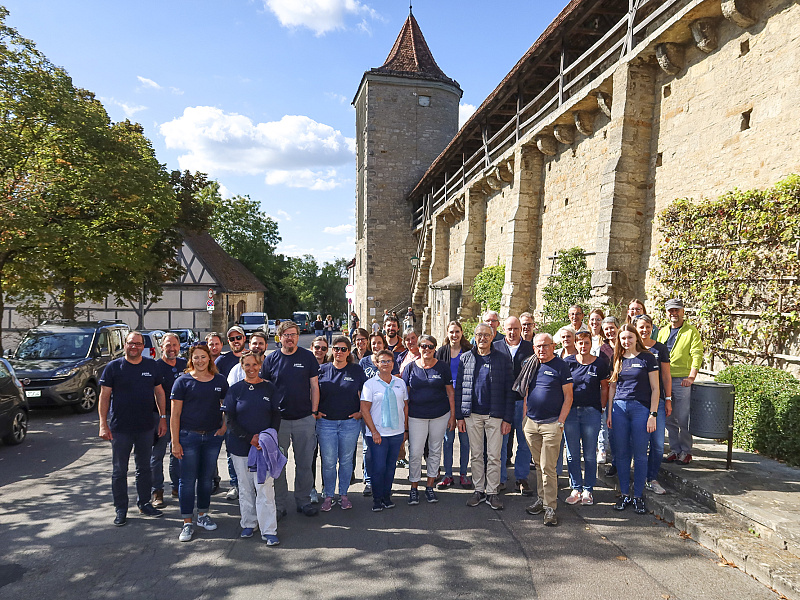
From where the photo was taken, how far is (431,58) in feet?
109

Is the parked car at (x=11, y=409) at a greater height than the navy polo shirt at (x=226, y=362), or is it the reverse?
the navy polo shirt at (x=226, y=362)

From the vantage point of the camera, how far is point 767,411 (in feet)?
19.5

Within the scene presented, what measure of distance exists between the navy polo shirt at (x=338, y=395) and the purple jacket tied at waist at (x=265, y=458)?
751 mm

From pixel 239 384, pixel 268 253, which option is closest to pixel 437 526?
pixel 239 384

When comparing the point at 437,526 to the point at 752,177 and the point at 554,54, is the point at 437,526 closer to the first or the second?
the point at 752,177

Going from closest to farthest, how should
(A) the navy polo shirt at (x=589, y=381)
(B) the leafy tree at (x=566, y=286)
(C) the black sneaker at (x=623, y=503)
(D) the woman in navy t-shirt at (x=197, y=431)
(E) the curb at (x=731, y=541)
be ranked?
(E) the curb at (x=731, y=541) < (D) the woman in navy t-shirt at (x=197, y=431) < (C) the black sneaker at (x=623, y=503) < (A) the navy polo shirt at (x=589, y=381) < (B) the leafy tree at (x=566, y=286)

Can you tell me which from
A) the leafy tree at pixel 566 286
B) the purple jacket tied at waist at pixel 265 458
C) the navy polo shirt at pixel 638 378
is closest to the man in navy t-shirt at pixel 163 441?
the purple jacket tied at waist at pixel 265 458

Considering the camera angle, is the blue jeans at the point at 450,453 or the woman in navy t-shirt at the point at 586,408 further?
the blue jeans at the point at 450,453

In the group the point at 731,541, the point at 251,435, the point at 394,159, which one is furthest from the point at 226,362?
the point at 394,159

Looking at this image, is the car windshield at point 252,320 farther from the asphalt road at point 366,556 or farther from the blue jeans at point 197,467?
the blue jeans at point 197,467

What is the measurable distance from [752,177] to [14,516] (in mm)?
9851

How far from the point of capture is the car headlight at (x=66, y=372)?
9781mm

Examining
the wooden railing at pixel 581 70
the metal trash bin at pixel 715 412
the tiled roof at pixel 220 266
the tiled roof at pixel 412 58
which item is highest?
the tiled roof at pixel 412 58

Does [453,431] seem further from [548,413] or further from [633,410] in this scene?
[633,410]
